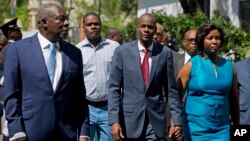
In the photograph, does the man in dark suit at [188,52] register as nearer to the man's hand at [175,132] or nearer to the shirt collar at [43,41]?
the man's hand at [175,132]

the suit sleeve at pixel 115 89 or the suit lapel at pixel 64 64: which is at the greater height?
the suit lapel at pixel 64 64

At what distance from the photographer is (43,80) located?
22.9ft

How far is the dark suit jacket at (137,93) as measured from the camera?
340 inches

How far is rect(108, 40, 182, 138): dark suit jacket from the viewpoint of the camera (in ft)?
28.4

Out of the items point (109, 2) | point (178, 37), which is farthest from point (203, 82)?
point (109, 2)

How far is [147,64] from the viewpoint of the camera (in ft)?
28.7

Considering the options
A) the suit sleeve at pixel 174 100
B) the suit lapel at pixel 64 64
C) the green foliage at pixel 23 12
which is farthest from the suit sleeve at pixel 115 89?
the green foliage at pixel 23 12

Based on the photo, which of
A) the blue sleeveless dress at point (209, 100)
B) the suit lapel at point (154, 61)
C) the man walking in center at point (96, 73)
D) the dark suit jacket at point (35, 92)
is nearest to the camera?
the dark suit jacket at point (35, 92)

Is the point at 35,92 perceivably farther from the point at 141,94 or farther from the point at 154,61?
the point at 154,61

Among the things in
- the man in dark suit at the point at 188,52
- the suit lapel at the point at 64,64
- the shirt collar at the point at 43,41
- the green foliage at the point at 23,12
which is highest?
the shirt collar at the point at 43,41

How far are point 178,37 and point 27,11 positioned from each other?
4966 centimetres

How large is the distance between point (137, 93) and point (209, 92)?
880 millimetres

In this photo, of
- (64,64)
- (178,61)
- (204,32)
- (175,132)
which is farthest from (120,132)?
(178,61)

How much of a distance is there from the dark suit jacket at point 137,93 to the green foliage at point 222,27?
8.13 m
